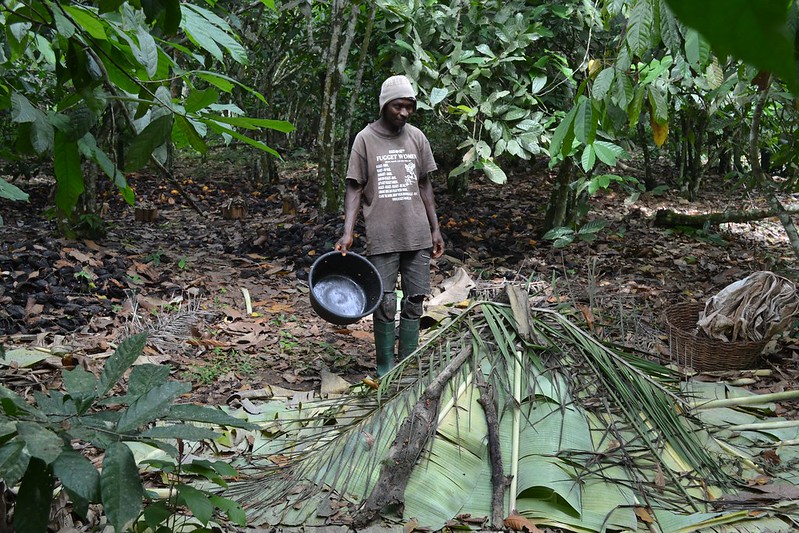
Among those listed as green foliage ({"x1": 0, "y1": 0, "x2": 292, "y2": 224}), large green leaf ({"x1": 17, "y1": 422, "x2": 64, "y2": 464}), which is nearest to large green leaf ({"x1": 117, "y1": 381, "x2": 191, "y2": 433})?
large green leaf ({"x1": 17, "y1": 422, "x2": 64, "y2": 464})

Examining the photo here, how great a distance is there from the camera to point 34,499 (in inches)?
48.3

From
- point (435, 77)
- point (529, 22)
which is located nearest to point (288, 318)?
point (435, 77)

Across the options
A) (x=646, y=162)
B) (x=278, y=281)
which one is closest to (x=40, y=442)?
(x=278, y=281)

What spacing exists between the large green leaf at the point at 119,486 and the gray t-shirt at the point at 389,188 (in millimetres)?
3130

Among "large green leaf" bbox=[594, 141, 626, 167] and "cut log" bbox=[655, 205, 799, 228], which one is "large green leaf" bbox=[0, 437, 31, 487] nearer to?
"large green leaf" bbox=[594, 141, 626, 167]

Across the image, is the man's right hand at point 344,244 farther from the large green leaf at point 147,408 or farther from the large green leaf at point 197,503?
the large green leaf at point 147,408

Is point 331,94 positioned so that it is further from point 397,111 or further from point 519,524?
point 519,524

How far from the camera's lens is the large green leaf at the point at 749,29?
306mm

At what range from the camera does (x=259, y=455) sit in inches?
122

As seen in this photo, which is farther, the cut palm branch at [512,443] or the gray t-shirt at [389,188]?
the gray t-shirt at [389,188]

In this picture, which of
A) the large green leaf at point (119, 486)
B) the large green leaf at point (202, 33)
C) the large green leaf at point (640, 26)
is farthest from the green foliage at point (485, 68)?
the large green leaf at point (119, 486)

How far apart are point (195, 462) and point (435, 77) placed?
515cm

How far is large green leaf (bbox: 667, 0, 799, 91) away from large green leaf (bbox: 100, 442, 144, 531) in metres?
1.19

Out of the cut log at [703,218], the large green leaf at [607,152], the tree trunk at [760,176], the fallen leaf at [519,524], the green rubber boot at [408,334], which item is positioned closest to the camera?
the fallen leaf at [519,524]
